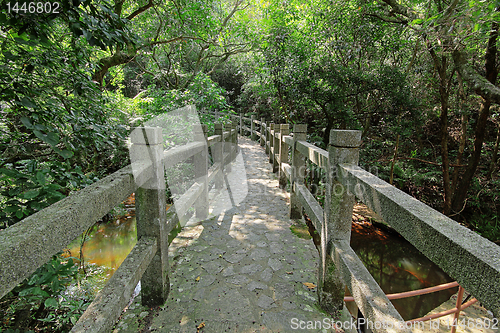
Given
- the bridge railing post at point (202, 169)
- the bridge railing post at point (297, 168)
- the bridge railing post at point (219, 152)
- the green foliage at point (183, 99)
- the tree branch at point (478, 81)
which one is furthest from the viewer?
the green foliage at point (183, 99)

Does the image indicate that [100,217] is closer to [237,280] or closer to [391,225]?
[391,225]

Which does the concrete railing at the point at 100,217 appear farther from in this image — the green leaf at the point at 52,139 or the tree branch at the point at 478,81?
the tree branch at the point at 478,81

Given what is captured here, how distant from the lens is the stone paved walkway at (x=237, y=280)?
176 centimetres

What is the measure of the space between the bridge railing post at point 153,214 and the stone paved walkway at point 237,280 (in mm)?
139

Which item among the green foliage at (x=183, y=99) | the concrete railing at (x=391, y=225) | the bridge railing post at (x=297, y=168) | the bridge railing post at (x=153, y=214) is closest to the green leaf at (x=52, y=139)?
the bridge railing post at (x=153, y=214)

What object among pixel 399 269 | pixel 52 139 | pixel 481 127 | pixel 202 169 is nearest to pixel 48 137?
pixel 52 139

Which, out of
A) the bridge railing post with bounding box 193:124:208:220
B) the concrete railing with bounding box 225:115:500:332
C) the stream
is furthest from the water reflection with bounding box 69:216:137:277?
the concrete railing with bounding box 225:115:500:332

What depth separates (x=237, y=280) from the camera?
2.24m

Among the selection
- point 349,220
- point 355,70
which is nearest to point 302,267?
point 349,220

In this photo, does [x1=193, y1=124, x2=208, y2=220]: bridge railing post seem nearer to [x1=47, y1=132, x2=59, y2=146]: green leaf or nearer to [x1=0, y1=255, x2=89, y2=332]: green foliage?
[x1=0, y1=255, x2=89, y2=332]: green foliage

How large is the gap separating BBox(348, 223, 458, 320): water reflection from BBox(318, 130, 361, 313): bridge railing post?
237 cm

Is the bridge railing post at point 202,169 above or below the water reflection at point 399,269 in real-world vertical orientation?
above

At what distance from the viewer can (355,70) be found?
16.4ft

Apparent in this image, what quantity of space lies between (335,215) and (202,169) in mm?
2211
